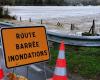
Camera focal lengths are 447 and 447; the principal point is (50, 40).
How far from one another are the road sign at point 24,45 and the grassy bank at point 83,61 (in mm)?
2477

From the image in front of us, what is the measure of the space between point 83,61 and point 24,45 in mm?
4704

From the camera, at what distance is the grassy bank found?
36.6ft

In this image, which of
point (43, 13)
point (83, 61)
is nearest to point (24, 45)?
point (83, 61)

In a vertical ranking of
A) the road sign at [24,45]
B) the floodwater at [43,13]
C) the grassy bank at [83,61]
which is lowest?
the floodwater at [43,13]

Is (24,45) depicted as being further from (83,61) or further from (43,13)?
(43,13)

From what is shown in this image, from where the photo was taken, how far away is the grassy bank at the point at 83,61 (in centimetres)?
1116

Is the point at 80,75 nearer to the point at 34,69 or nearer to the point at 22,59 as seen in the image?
the point at 34,69

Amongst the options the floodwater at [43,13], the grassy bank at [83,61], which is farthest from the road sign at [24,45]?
the floodwater at [43,13]

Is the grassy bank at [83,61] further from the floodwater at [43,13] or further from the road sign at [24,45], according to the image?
the floodwater at [43,13]

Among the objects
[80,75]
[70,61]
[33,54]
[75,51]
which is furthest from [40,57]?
[75,51]

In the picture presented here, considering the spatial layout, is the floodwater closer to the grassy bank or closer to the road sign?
the grassy bank

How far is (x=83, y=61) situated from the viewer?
41.8 ft

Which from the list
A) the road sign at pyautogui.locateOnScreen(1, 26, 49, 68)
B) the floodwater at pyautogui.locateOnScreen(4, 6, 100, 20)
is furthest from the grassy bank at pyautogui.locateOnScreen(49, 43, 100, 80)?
the floodwater at pyautogui.locateOnScreen(4, 6, 100, 20)

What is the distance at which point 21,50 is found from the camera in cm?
822
